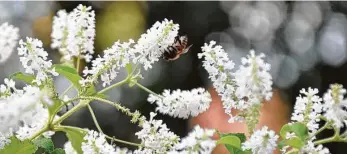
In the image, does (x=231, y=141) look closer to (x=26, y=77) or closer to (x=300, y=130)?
(x=300, y=130)

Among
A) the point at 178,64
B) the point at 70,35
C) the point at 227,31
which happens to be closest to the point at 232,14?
the point at 227,31

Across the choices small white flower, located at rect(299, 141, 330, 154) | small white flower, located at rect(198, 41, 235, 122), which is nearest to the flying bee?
small white flower, located at rect(198, 41, 235, 122)

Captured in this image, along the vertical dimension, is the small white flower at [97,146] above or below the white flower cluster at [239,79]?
below

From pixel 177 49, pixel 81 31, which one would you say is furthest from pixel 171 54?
pixel 81 31

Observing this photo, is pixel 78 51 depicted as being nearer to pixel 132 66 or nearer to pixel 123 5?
pixel 132 66

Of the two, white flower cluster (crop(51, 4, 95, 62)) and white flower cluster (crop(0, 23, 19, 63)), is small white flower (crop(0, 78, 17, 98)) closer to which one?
white flower cluster (crop(0, 23, 19, 63))

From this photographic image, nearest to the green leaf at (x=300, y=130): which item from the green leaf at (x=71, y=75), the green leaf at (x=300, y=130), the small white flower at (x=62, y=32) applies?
the green leaf at (x=300, y=130)

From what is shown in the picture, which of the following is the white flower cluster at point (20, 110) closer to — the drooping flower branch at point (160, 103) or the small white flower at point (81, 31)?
the drooping flower branch at point (160, 103)
